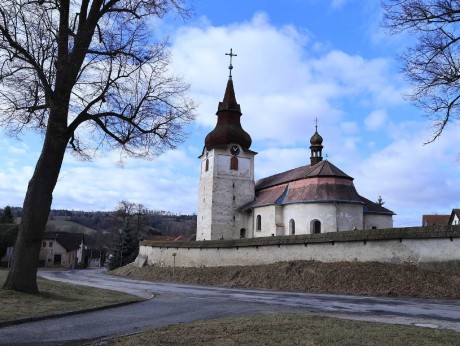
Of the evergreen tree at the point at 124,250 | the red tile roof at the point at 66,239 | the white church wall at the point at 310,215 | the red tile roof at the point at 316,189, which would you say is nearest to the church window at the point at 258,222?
the red tile roof at the point at 316,189

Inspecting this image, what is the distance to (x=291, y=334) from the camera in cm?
780

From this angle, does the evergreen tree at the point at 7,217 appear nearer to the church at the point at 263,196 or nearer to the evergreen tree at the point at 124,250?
the evergreen tree at the point at 124,250

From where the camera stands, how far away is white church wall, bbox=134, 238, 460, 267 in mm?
21641

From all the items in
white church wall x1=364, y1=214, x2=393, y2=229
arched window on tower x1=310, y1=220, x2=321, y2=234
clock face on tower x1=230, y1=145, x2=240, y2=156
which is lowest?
arched window on tower x1=310, y1=220, x2=321, y2=234

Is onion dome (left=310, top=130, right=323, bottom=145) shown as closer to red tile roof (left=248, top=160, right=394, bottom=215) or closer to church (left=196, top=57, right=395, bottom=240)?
church (left=196, top=57, right=395, bottom=240)

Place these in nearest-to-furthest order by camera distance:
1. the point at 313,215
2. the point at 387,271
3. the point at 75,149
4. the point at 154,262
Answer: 1. the point at 75,149
2. the point at 387,271
3. the point at 313,215
4. the point at 154,262

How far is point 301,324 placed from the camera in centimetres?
885

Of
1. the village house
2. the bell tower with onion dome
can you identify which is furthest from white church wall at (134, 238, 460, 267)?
the village house

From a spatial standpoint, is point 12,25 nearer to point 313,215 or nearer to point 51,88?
point 51,88

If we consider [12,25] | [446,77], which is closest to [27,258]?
[12,25]

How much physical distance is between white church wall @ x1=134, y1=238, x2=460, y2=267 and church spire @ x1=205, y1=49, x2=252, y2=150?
621 inches

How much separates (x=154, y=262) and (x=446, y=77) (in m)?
42.9

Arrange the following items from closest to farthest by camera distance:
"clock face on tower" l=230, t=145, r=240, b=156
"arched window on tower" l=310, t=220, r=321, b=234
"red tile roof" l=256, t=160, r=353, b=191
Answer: "arched window on tower" l=310, t=220, r=321, b=234 < "red tile roof" l=256, t=160, r=353, b=191 < "clock face on tower" l=230, t=145, r=240, b=156

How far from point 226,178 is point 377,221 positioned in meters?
16.9
